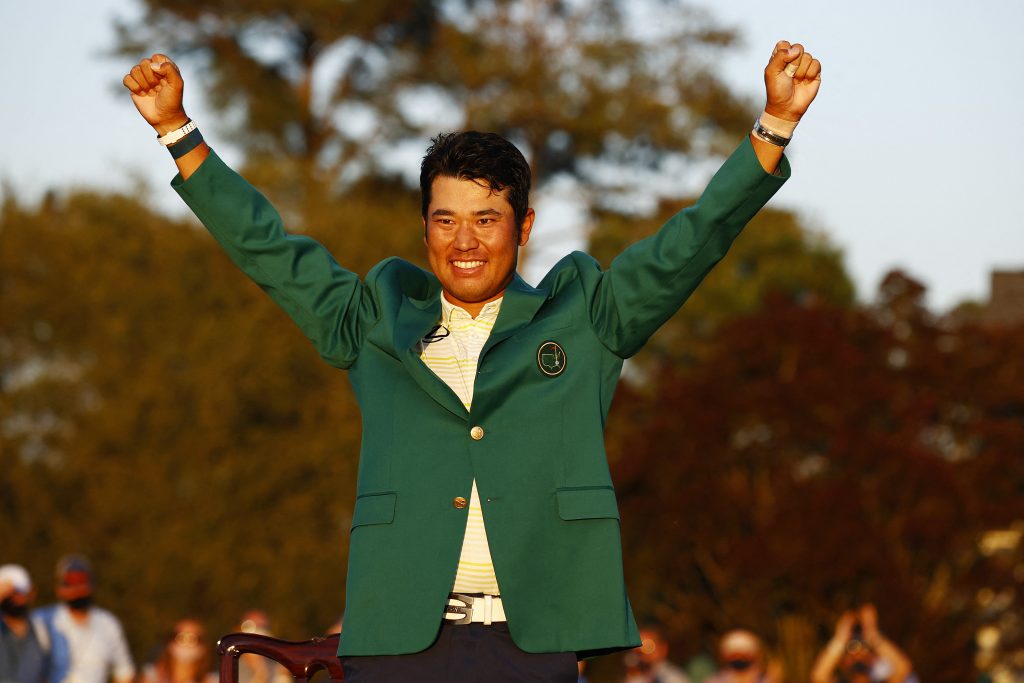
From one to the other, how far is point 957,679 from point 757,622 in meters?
2.46

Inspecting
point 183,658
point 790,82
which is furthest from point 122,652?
point 790,82

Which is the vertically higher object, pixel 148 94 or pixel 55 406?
pixel 55 406

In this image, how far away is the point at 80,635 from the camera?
32.4 feet

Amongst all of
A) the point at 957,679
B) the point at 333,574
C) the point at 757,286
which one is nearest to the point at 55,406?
the point at 333,574

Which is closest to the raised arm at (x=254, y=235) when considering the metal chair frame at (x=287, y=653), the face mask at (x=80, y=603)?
the metal chair frame at (x=287, y=653)

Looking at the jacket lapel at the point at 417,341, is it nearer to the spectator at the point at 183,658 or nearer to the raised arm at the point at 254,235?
the raised arm at the point at 254,235

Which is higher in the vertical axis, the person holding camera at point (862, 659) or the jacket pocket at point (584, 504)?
the person holding camera at point (862, 659)

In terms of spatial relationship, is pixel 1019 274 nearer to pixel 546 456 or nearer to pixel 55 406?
pixel 55 406

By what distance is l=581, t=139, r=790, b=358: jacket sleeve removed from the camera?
3771mm

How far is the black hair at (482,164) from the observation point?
12.9 ft

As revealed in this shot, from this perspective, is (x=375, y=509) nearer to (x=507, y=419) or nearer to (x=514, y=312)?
(x=507, y=419)

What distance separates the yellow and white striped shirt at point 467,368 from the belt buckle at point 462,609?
0.05ft

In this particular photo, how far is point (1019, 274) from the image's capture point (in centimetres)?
3225

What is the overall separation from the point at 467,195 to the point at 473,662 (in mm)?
1009
